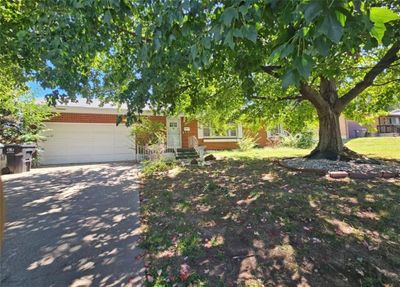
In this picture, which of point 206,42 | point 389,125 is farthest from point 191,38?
point 389,125

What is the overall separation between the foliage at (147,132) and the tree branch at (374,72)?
26.5ft

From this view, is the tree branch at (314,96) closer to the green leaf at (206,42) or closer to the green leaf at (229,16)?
the green leaf at (206,42)

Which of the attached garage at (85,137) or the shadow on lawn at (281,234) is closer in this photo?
the shadow on lawn at (281,234)

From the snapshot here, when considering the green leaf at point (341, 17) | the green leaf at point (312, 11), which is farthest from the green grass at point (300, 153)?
the green leaf at point (312, 11)

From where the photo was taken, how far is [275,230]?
146 inches

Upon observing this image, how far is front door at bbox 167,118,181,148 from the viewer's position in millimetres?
16406

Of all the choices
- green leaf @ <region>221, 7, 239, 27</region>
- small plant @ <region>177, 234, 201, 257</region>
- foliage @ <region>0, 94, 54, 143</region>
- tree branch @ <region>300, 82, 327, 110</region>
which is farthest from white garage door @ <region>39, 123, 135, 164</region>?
green leaf @ <region>221, 7, 239, 27</region>

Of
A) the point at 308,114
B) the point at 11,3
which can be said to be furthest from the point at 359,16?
the point at 308,114

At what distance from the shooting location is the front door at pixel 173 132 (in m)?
16.4

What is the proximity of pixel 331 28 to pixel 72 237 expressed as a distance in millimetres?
4252

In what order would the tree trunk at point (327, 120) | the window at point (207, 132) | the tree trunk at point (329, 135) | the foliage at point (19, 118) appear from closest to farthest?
the tree trunk at point (327, 120) → the tree trunk at point (329, 135) → the foliage at point (19, 118) → the window at point (207, 132)

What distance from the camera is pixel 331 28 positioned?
1.35 m

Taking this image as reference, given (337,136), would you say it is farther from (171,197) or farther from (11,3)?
(11,3)

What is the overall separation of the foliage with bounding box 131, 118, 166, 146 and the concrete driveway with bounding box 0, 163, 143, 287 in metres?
6.33
